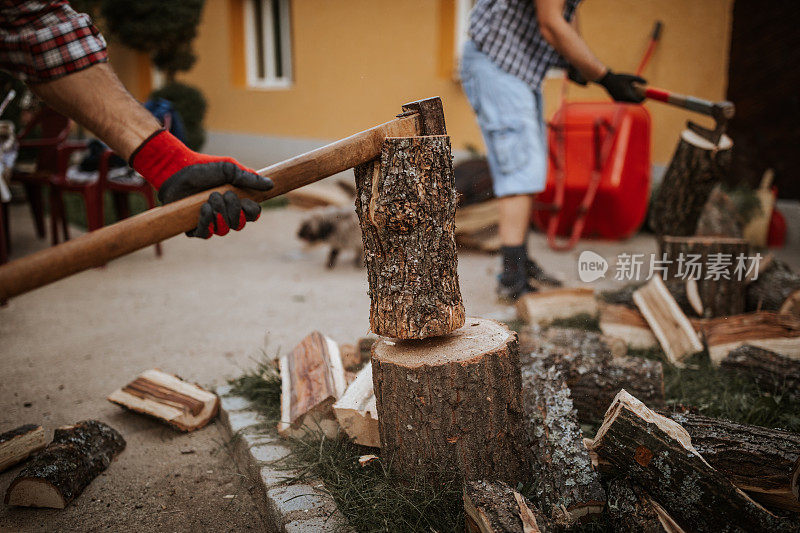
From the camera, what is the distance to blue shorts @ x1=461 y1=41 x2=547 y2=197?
3.42 meters

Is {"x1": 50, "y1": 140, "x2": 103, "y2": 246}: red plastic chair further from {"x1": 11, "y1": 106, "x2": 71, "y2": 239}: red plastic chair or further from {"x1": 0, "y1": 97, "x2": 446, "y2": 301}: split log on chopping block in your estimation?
{"x1": 0, "y1": 97, "x2": 446, "y2": 301}: split log on chopping block

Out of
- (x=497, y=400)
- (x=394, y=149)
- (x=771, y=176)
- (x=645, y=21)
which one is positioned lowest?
(x=497, y=400)

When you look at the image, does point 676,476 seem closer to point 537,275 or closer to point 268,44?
point 537,275

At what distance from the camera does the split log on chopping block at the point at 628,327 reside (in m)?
2.98

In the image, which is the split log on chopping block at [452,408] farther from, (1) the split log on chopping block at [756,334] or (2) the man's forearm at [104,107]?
(1) the split log on chopping block at [756,334]

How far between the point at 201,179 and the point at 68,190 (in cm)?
434

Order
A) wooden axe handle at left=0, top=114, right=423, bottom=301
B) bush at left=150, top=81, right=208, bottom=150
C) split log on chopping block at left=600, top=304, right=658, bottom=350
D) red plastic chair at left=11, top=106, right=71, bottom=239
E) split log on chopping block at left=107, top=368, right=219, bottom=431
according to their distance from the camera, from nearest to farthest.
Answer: wooden axe handle at left=0, top=114, right=423, bottom=301, split log on chopping block at left=107, top=368, right=219, bottom=431, split log on chopping block at left=600, top=304, right=658, bottom=350, red plastic chair at left=11, top=106, right=71, bottom=239, bush at left=150, top=81, right=208, bottom=150

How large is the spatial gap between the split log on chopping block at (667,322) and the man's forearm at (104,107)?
8.04ft

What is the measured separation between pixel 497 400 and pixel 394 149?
2.56ft

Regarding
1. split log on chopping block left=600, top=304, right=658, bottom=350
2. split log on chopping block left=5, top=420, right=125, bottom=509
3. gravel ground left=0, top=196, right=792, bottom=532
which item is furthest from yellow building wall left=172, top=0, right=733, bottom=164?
split log on chopping block left=5, top=420, right=125, bottom=509

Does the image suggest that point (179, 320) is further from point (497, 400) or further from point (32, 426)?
point (497, 400)

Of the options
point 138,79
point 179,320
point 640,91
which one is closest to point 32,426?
point 179,320

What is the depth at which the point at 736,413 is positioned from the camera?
2.29m

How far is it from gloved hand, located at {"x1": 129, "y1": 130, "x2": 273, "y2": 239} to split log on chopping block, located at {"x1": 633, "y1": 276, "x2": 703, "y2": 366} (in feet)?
7.16
